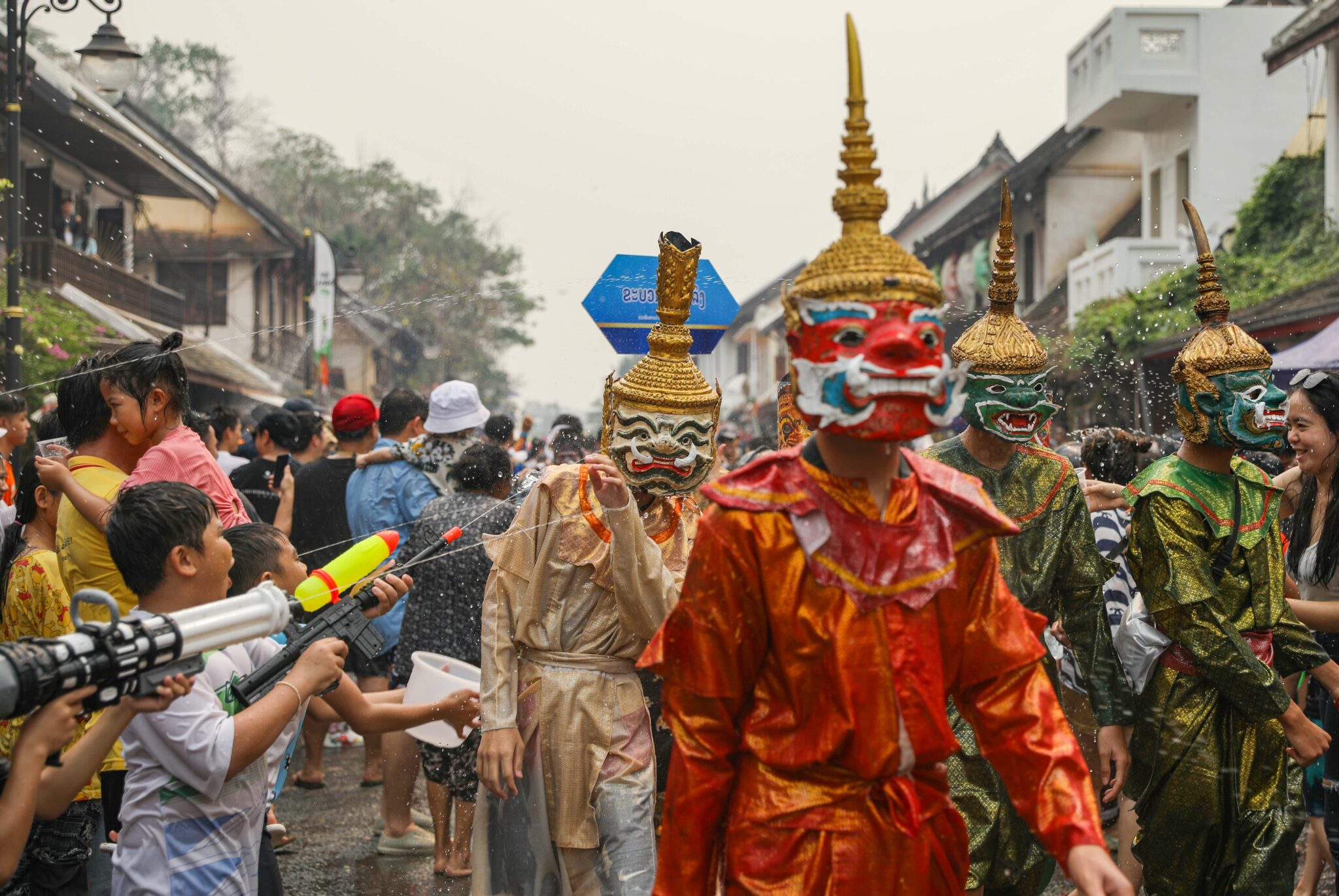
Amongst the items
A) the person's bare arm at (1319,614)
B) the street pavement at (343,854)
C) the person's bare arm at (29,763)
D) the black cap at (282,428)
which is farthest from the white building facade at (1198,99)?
the person's bare arm at (29,763)

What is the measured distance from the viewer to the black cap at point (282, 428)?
9.33 m

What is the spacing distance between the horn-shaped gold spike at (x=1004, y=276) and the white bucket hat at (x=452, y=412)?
383 cm

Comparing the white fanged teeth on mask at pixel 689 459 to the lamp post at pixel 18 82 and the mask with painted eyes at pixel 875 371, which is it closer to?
the mask with painted eyes at pixel 875 371

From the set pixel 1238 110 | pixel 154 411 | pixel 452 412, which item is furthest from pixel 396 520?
pixel 1238 110

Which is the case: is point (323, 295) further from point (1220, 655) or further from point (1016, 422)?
point (1220, 655)

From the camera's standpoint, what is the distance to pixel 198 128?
167 ft

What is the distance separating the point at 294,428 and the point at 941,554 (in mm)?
7193

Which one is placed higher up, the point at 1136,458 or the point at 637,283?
the point at 637,283

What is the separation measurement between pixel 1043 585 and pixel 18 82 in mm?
7610

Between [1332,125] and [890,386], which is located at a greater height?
[1332,125]

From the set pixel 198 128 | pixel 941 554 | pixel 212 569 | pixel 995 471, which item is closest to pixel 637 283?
pixel 995 471

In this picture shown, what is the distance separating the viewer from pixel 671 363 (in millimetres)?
4570

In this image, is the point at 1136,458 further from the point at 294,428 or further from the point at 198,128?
the point at 198,128

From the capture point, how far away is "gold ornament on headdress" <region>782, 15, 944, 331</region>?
289 cm
